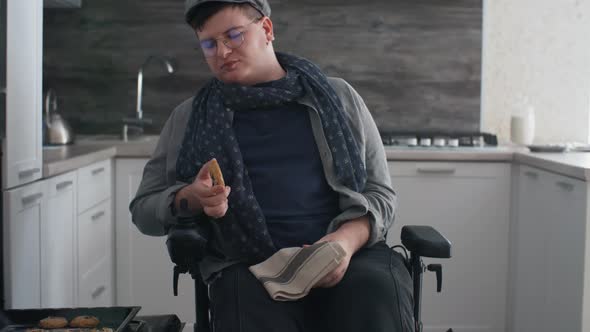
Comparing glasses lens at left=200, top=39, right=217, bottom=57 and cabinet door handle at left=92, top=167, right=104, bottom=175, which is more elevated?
glasses lens at left=200, top=39, right=217, bottom=57

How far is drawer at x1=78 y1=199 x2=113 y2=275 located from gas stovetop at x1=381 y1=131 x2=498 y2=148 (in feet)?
4.20

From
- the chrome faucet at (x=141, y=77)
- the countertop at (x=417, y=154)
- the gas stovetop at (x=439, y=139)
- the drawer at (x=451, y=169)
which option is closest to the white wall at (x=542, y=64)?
the gas stovetop at (x=439, y=139)

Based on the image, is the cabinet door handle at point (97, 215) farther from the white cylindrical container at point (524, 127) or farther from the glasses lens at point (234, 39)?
the white cylindrical container at point (524, 127)

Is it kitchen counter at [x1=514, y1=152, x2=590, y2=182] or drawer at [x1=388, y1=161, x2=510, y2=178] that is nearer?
kitchen counter at [x1=514, y1=152, x2=590, y2=182]

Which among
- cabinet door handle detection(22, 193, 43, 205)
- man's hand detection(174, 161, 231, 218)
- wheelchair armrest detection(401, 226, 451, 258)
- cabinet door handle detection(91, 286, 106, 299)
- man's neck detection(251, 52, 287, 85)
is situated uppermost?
man's neck detection(251, 52, 287, 85)

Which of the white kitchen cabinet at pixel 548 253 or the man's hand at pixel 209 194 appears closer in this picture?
the man's hand at pixel 209 194

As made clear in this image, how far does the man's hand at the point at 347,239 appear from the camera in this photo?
5.82 feet

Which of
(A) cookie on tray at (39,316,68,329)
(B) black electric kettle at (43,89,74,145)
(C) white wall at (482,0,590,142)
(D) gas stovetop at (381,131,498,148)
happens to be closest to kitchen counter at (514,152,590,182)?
(D) gas stovetop at (381,131,498,148)

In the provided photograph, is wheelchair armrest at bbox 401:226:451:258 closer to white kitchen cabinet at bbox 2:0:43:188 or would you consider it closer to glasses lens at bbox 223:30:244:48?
glasses lens at bbox 223:30:244:48

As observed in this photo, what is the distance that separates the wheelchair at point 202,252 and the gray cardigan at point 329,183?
49mm

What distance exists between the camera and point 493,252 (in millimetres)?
3449

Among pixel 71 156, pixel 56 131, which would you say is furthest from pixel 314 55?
pixel 71 156

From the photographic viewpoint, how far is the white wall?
3.99 m

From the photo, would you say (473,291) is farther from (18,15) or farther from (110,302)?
(18,15)
